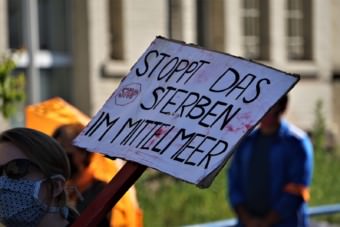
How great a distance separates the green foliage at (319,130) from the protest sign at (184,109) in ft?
39.0

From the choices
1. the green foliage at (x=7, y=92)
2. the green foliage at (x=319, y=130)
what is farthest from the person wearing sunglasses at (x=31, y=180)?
the green foliage at (x=319, y=130)

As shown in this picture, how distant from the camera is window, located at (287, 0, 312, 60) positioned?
1927 cm

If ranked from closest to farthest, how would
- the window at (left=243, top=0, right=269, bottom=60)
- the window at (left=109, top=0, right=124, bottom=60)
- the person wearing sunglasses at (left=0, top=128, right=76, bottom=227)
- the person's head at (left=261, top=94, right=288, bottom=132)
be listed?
the person wearing sunglasses at (left=0, top=128, right=76, bottom=227) → the person's head at (left=261, top=94, right=288, bottom=132) → the window at (left=109, top=0, right=124, bottom=60) → the window at (left=243, top=0, right=269, bottom=60)

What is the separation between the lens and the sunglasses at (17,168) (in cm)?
462

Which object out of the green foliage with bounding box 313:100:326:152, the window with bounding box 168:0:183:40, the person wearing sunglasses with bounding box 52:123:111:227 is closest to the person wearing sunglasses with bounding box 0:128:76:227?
the person wearing sunglasses with bounding box 52:123:111:227

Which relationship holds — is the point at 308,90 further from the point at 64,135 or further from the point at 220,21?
the point at 64,135

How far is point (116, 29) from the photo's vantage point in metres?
15.9

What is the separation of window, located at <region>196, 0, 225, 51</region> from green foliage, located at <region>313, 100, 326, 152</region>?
1.47 meters

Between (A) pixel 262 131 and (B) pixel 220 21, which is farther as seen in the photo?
(B) pixel 220 21

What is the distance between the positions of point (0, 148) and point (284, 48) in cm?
1439

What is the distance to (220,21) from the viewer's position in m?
17.8

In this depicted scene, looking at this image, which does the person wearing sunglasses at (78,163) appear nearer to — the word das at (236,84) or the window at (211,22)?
the word das at (236,84)

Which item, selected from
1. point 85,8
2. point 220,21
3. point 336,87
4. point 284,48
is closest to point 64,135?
point 85,8

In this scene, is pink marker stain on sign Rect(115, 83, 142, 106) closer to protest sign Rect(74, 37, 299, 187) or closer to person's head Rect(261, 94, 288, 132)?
protest sign Rect(74, 37, 299, 187)
